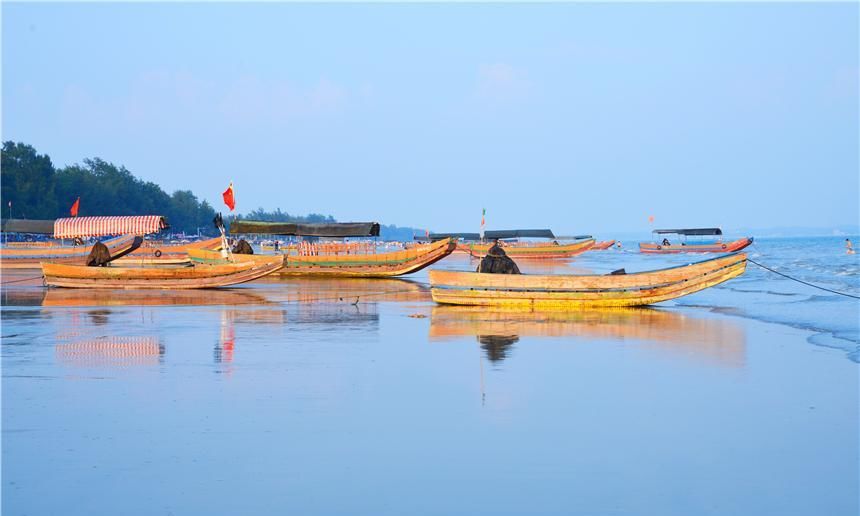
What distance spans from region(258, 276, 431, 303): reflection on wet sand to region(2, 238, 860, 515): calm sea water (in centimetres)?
713

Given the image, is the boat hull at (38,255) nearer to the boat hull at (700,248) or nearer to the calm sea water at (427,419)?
the calm sea water at (427,419)

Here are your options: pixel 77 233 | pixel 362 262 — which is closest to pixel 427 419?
pixel 77 233

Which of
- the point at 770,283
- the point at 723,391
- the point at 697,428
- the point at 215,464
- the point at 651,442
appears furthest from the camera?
the point at 770,283

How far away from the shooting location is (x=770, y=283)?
112ft

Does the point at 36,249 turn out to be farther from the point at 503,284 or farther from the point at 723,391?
the point at 723,391

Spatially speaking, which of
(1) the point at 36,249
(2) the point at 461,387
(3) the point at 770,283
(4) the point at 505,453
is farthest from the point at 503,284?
(1) the point at 36,249

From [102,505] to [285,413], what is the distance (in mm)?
2908

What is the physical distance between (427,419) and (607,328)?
28.4 feet

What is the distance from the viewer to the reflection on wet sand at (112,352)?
12133mm

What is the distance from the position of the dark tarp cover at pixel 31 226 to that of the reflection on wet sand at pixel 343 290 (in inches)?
852

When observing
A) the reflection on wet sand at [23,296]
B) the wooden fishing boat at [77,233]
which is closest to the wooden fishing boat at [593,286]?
the reflection on wet sand at [23,296]

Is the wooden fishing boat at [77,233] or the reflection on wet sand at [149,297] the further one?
the wooden fishing boat at [77,233]

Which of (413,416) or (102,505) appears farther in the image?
(413,416)

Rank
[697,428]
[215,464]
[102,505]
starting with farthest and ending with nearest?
[697,428]
[215,464]
[102,505]
